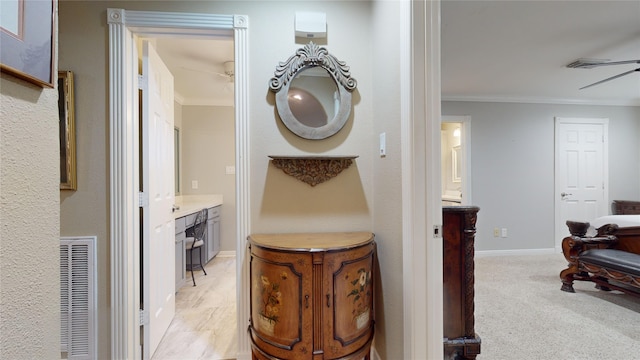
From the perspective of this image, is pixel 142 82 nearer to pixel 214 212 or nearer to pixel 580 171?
pixel 214 212

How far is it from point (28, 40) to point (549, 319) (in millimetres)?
3368

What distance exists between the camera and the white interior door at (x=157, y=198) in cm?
184

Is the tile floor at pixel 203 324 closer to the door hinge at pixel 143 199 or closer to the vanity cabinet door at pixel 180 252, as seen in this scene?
the vanity cabinet door at pixel 180 252

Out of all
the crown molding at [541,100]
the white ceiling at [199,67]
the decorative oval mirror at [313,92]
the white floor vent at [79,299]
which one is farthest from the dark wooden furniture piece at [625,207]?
the white floor vent at [79,299]

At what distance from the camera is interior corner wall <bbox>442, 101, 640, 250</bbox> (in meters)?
4.21

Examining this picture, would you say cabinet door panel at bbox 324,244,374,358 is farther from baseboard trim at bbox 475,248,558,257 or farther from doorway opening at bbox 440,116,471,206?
baseboard trim at bbox 475,248,558,257

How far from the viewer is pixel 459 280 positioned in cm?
165

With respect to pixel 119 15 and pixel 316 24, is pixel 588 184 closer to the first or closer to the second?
pixel 316 24

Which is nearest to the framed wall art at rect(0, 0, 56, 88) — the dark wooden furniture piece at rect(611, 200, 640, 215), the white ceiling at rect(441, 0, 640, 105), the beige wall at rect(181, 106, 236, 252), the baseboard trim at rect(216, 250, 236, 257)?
the white ceiling at rect(441, 0, 640, 105)

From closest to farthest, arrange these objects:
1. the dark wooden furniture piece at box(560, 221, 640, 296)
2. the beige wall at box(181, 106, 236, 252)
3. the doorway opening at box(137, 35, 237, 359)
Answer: the dark wooden furniture piece at box(560, 221, 640, 296) → the doorway opening at box(137, 35, 237, 359) → the beige wall at box(181, 106, 236, 252)

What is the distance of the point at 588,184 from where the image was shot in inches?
174

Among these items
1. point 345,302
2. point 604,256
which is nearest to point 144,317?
point 345,302

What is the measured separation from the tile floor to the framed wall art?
1882mm

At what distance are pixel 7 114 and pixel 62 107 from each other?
57.5 inches
